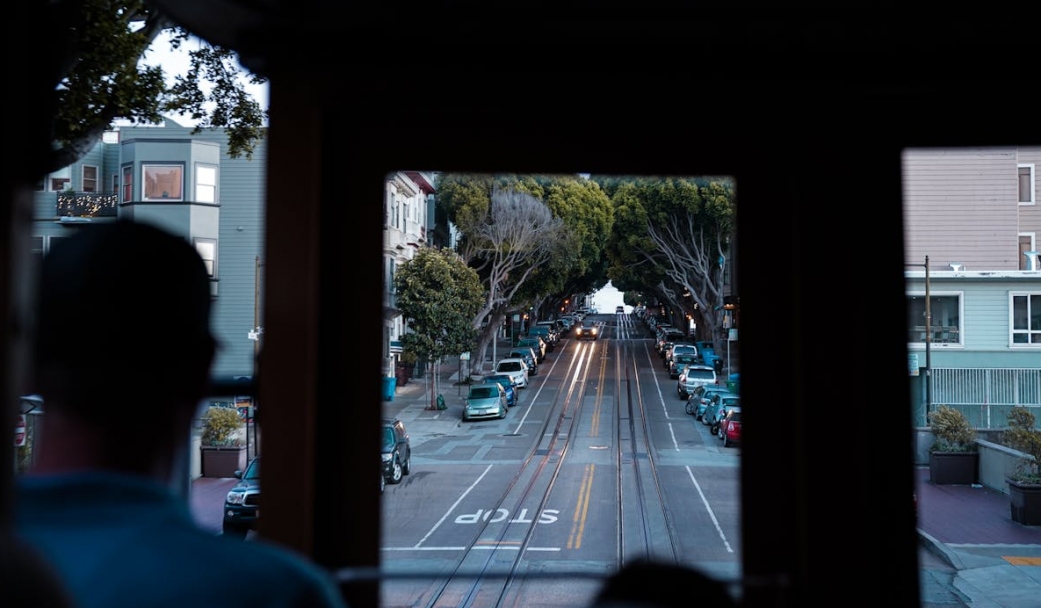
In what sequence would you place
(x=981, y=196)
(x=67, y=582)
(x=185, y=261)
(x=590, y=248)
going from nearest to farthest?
(x=67, y=582) < (x=185, y=261) < (x=981, y=196) < (x=590, y=248)

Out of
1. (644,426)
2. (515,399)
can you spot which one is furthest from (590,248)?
(644,426)

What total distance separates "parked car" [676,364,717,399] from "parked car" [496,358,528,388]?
25.5 feet

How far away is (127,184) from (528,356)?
24.5 metres

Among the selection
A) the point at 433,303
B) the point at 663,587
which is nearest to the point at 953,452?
the point at 433,303

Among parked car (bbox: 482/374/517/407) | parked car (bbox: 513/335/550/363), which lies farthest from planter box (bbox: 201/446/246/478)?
parked car (bbox: 513/335/550/363)

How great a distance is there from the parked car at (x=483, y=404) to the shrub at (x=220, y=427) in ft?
41.8

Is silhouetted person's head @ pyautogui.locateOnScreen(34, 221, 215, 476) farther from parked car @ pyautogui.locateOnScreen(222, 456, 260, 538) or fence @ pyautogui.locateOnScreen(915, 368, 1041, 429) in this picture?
fence @ pyautogui.locateOnScreen(915, 368, 1041, 429)

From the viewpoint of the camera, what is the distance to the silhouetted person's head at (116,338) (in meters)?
1.38

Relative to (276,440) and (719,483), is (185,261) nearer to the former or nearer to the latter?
(276,440)

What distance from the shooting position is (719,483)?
2088 cm

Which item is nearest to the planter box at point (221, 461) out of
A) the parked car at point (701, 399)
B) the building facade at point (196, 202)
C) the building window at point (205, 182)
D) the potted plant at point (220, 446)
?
the potted plant at point (220, 446)

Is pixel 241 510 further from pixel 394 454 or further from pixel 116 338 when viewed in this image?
pixel 116 338

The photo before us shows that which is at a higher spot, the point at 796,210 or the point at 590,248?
the point at 590,248

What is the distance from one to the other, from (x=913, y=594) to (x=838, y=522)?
1.02ft
